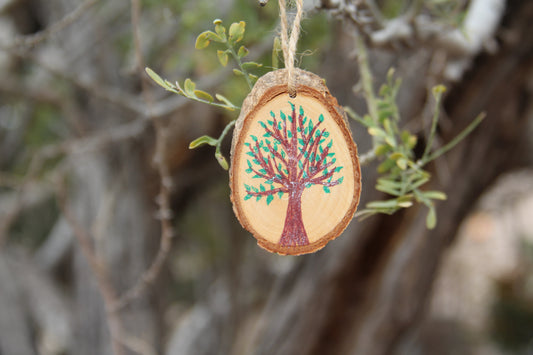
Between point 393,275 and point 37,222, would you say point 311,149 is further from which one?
point 37,222

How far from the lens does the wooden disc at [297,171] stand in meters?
0.45

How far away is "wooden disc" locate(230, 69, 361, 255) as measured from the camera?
447 mm

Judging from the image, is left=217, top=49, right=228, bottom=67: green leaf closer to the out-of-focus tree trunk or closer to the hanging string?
the hanging string

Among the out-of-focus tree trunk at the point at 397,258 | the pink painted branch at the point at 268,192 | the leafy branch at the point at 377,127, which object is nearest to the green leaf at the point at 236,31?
the leafy branch at the point at 377,127

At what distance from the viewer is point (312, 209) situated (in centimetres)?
46

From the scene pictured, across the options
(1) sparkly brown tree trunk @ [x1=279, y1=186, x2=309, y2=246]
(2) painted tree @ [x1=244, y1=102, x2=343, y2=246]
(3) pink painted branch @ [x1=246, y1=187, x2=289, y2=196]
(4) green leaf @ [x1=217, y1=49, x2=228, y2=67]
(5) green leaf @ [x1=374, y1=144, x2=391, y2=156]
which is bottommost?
(1) sparkly brown tree trunk @ [x1=279, y1=186, x2=309, y2=246]

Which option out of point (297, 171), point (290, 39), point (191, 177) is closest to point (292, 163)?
point (297, 171)

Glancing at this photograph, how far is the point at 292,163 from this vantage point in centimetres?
46

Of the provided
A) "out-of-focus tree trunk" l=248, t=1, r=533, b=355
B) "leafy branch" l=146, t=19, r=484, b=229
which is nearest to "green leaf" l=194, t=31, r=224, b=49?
"leafy branch" l=146, t=19, r=484, b=229

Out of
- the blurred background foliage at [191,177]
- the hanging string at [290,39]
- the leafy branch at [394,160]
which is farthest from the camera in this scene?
the blurred background foliage at [191,177]

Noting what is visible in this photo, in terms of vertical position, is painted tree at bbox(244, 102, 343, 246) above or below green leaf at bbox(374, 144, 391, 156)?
below

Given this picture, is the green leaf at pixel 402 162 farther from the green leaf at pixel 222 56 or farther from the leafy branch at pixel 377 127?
the green leaf at pixel 222 56

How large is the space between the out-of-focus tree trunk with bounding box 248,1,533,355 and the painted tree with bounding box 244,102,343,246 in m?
0.71

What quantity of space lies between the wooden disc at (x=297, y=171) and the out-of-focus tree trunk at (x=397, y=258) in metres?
0.71
